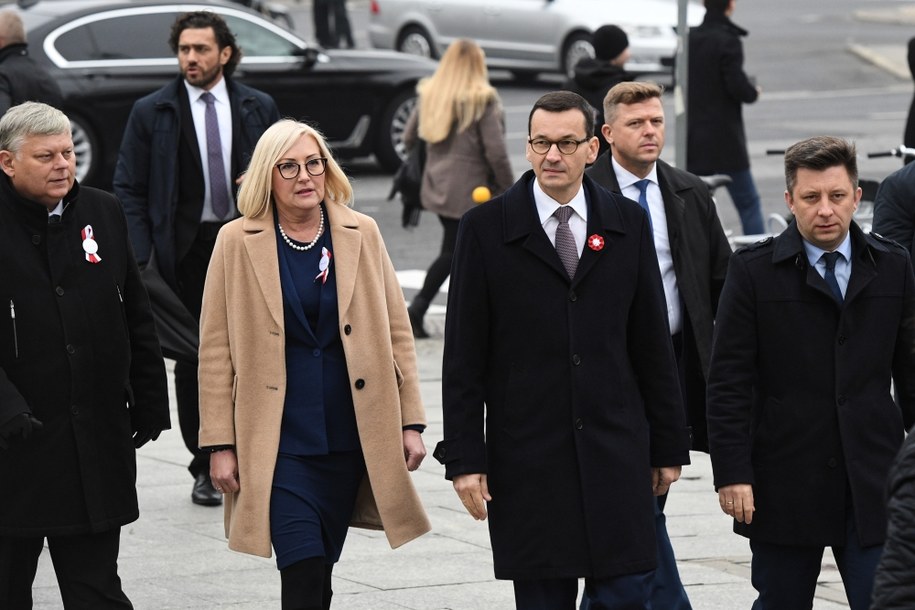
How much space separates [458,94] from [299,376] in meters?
5.76

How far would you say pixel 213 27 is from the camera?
7934mm

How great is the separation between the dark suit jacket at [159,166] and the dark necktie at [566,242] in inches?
116

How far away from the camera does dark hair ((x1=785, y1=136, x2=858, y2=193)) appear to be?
511 centimetres

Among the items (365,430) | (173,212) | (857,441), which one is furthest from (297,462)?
(173,212)

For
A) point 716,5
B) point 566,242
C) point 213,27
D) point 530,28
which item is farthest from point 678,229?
point 530,28

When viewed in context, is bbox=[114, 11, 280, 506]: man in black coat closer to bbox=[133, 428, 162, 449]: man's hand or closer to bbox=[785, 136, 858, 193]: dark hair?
bbox=[133, 428, 162, 449]: man's hand

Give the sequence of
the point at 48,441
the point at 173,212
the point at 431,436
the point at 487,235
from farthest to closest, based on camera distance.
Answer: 1. the point at 431,436
2. the point at 173,212
3. the point at 48,441
4. the point at 487,235

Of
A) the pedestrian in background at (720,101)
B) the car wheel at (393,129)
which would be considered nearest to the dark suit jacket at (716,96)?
the pedestrian in background at (720,101)

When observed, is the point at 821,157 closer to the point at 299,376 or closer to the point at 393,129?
the point at 299,376

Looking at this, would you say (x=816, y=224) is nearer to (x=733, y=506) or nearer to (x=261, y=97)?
(x=733, y=506)

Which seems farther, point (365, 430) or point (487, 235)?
point (365, 430)

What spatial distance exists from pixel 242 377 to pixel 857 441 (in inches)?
69.6

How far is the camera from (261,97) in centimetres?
793

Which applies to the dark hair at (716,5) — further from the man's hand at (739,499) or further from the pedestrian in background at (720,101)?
the man's hand at (739,499)
